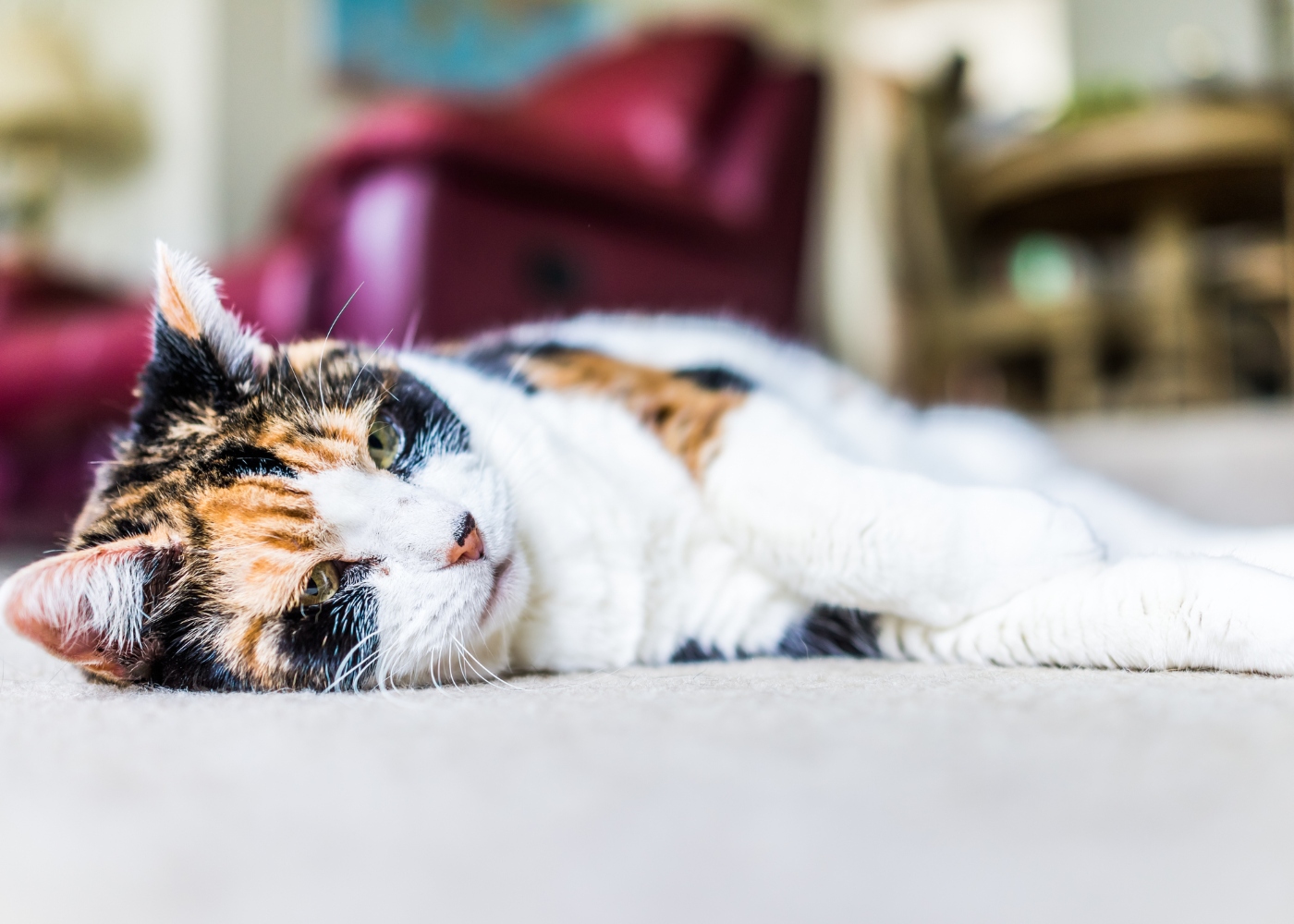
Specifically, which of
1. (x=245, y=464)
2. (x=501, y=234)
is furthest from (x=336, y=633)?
(x=501, y=234)

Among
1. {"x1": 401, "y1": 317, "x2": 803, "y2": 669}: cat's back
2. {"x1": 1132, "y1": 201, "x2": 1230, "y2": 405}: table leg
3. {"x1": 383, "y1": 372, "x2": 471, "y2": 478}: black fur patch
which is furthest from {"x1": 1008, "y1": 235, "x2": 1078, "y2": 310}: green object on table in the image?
{"x1": 383, "y1": 372, "x2": 471, "y2": 478}: black fur patch

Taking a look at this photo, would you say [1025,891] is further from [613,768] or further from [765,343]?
[765,343]

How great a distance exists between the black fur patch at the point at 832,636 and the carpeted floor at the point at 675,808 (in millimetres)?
243

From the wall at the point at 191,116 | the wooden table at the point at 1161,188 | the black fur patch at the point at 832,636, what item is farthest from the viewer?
the wall at the point at 191,116

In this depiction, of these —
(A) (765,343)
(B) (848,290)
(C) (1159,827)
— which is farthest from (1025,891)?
(B) (848,290)

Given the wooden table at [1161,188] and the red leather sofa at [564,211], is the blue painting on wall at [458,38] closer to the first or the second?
the red leather sofa at [564,211]

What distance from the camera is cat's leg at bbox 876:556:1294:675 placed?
25.8 inches

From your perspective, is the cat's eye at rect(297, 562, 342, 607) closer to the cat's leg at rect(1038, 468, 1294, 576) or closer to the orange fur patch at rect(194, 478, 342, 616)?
the orange fur patch at rect(194, 478, 342, 616)

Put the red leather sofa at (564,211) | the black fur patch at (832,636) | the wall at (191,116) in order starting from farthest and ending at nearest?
1. the wall at (191,116)
2. the red leather sofa at (564,211)
3. the black fur patch at (832,636)

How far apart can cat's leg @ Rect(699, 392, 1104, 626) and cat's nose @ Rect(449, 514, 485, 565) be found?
0.25 meters

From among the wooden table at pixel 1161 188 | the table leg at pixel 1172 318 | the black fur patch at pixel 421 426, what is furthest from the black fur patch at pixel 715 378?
the table leg at pixel 1172 318

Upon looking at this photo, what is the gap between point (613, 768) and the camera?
466 mm

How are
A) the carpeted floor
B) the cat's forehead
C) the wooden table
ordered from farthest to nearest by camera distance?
1. the wooden table
2. the cat's forehead
3. the carpeted floor

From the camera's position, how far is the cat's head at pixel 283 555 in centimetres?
73
